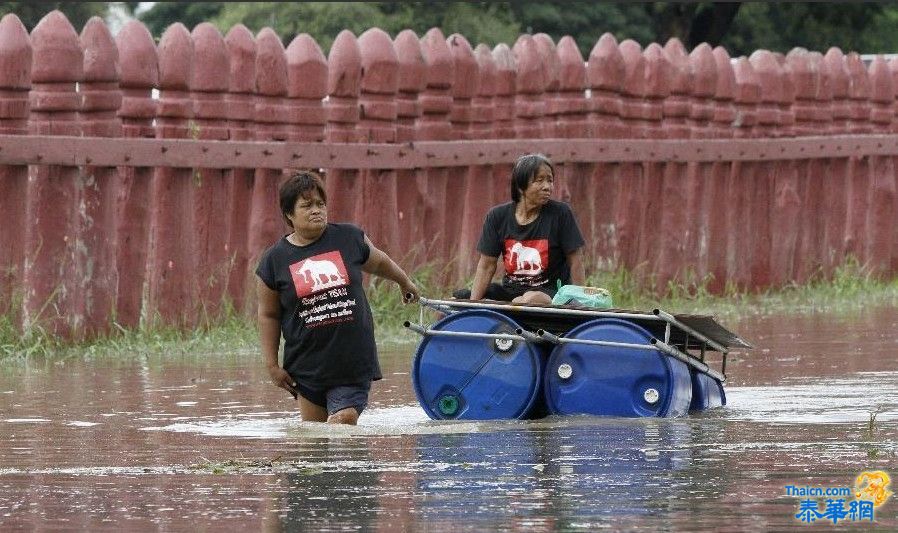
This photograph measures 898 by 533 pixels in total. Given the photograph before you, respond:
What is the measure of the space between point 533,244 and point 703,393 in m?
1.29

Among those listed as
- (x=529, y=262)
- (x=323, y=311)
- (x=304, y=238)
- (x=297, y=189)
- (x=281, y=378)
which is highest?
(x=297, y=189)

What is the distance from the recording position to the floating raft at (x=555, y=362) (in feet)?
31.5

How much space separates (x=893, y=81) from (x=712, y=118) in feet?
9.62

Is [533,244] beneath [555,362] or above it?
above

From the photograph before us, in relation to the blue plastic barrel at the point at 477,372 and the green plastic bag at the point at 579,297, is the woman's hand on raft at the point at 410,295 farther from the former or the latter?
the green plastic bag at the point at 579,297

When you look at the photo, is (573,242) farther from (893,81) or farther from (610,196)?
(893,81)

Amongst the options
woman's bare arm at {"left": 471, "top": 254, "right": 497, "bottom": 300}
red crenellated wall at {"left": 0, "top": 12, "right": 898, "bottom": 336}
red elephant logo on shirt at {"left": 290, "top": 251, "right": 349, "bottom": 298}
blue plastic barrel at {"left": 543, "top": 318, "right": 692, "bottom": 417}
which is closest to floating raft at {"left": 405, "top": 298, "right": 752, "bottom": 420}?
blue plastic barrel at {"left": 543, "top": 318, "right": 692, "bottom": 417}

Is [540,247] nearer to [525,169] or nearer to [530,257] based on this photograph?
[530,257]

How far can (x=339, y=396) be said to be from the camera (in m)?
9.66

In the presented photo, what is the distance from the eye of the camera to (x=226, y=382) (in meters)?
11.4

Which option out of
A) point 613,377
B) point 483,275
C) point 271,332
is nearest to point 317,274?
point 271,332

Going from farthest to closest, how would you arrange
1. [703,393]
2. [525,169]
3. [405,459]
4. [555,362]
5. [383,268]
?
[525,169], [703,393], [383,268], [555,362], [405,459]

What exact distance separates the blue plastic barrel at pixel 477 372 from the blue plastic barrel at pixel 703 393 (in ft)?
2.36

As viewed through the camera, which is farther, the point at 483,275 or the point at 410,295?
the point at 483,275
